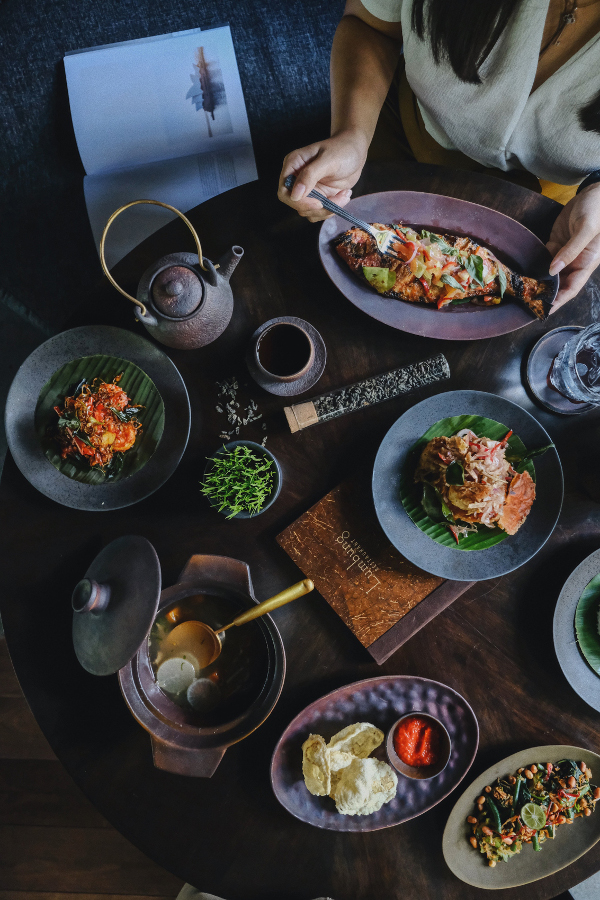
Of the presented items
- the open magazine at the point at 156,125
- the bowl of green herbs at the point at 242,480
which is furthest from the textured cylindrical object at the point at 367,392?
the open magazine at the point at 156,125

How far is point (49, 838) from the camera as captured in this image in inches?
95.9

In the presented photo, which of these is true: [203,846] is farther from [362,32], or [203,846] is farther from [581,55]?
[362,32]

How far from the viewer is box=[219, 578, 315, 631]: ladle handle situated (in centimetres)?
145

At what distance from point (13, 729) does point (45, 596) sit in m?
1.40

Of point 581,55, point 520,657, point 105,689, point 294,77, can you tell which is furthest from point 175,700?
point 294,77

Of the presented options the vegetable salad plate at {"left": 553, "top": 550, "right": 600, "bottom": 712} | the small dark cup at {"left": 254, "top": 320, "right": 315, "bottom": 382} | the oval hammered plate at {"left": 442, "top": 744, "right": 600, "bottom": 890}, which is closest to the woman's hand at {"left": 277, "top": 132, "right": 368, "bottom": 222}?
the small dark cup at {"left": 254, "top": 320, "right": 315, "bottom": 382}

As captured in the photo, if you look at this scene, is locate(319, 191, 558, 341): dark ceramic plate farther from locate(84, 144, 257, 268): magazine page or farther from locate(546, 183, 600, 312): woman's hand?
locate(84, 144, 257, 268): magazine page

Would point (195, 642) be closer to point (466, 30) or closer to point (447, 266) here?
point (447, 266)

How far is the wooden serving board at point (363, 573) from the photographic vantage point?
5.16 feet

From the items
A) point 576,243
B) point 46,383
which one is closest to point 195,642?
point 46,383

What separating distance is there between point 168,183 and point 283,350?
3.30 ft

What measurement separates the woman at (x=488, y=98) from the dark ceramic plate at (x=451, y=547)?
1.33ft

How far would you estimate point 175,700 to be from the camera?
1.54 meters

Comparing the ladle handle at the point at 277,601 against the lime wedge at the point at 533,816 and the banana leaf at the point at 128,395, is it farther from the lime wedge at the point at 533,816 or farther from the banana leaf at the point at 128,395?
the lime wedge at the point at 533,816
